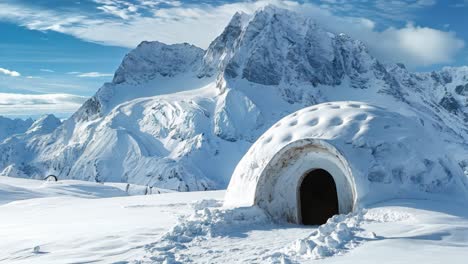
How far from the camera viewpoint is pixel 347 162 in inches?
394

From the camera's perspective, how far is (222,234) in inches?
354

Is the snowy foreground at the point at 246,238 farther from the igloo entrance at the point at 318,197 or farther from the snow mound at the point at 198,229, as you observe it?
the igloo entrance at the point at 318,197

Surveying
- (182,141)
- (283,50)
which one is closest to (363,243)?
(182,141)

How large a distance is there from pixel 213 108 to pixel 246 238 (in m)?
157

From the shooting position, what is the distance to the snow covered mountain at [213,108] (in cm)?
14925

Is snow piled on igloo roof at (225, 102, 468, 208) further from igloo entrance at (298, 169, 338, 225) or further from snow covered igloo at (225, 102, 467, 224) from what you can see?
igloo entrance at (298, 169, 338, 225)

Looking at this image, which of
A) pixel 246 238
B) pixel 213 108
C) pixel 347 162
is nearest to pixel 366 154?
pixel 347 162

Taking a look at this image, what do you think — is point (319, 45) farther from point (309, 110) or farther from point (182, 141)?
point (309, 110)

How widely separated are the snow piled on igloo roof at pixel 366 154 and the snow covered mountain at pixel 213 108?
392 feet

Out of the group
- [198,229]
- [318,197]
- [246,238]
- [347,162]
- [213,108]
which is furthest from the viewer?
[213,108]

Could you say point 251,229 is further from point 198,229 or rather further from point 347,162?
point 347,162

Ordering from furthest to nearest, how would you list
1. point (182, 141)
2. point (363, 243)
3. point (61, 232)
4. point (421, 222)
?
point (182, 141) → point (61, 232) → point (421, 222) → point (363, 243)

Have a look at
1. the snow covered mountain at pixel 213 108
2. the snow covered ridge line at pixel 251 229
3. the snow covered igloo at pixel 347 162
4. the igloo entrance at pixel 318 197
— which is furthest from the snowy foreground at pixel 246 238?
the snow covered mountain at pixel 213 108

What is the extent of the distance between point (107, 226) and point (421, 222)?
5609 millimetres
